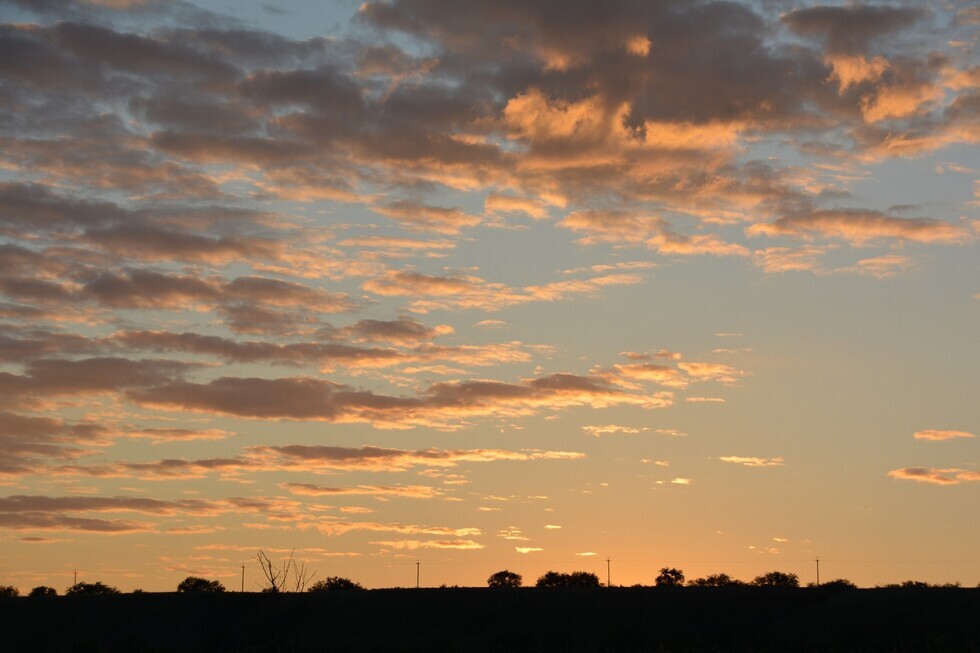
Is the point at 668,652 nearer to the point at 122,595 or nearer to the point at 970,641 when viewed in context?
the point at 970,641

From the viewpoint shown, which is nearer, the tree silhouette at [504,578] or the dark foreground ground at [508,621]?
the dark foreground ground at [508,621]

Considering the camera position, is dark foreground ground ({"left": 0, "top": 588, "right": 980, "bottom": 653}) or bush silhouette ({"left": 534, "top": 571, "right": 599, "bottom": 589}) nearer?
dark foreground ground ({"left": 0, "top": 588, "right": 980, "bottom": 653})

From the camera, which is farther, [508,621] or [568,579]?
[568,579]

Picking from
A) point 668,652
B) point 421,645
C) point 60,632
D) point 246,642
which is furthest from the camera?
point 60,632

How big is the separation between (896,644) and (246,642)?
60.7 meters

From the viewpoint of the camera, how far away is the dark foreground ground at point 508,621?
277ft

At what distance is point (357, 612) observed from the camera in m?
120

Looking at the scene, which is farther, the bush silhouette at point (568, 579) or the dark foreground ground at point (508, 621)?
the bush silhouette at point (568, 579)

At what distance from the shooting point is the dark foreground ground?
8438 centimetres

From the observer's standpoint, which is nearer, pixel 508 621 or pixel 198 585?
pixel 508 621

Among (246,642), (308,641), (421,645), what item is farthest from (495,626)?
(246,642)

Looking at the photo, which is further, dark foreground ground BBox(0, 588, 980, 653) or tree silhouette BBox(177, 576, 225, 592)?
tree silhouette BBox(177, 576, 225, 592)

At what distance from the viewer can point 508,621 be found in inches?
4215

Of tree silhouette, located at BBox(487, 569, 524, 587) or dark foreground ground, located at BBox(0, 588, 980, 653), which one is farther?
tree silhouette, located at BBox(487, 569, 524, 587)
